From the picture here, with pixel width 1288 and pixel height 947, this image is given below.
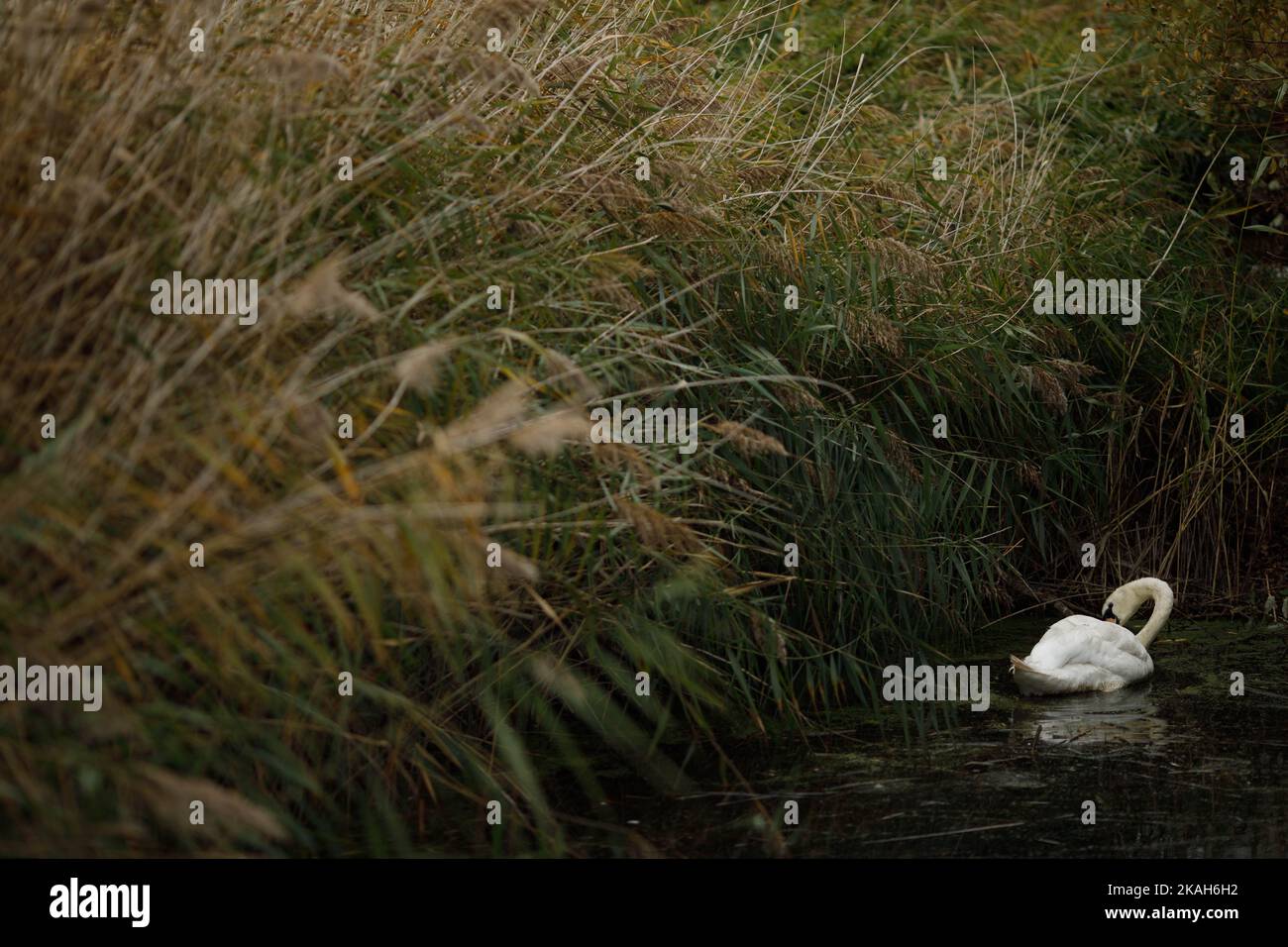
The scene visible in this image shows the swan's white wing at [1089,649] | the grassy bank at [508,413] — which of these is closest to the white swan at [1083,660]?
the swan's white wing at [1089,649]

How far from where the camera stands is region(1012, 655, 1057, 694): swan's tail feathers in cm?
469

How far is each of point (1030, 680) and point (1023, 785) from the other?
80cm

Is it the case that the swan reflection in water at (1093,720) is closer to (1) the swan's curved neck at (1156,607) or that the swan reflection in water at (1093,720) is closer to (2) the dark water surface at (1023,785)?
(2) the dark water surface at (1023,785)

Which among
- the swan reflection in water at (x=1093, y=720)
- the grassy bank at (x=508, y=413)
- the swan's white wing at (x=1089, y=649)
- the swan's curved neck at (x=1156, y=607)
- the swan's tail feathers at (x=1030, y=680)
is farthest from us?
the swan's curved neck at (x=1156, y=607)

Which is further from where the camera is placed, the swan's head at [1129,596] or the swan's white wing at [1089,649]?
the swan's head at [1129,596]

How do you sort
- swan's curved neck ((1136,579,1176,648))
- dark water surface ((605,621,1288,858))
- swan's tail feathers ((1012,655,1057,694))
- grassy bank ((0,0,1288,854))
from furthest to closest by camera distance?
swan's curved neck ((1136,579,1176,648))
swan's tail feathers ((1012,655,1057,694))
dark water surface ((605,621,1288,858))
grassy bank ((0,0,1288,854))

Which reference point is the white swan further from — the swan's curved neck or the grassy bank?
the grassy bank

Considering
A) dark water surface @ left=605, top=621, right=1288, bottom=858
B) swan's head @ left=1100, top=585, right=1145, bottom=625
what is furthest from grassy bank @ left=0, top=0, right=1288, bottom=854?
swan's head @ left=1100, top=585, right=1145, bottom=625

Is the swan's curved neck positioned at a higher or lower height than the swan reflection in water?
higher

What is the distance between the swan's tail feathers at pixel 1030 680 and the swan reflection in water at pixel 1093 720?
0.04m

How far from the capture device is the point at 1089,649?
4.86 m

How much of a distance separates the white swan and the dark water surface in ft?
0.19

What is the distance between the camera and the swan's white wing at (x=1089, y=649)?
4836 mm

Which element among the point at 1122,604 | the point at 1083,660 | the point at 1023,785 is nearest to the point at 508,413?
the point at 1023,785
